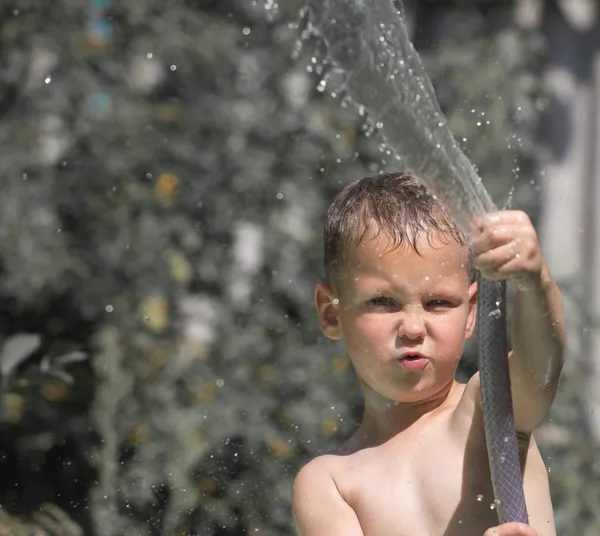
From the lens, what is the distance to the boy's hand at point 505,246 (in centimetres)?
164

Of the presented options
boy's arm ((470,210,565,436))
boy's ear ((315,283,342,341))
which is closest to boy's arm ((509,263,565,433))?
boy's arm ((470,210,565,436))

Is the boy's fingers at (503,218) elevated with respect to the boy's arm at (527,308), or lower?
elevated

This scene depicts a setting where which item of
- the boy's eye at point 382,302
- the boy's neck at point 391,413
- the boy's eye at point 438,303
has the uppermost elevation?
the boy's eye at point 438,303

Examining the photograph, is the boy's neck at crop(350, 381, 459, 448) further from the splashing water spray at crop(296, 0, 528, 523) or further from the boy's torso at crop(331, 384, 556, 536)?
the splashing water spray at crop(296, 0, 528, 523)

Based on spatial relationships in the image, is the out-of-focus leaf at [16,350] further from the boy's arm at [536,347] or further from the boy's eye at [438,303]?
the boy's arm at [536,347]

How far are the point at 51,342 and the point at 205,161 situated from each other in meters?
0.66

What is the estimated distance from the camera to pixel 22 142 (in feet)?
12.3

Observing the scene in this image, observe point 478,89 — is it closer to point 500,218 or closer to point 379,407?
point 379,407

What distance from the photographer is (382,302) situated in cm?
205

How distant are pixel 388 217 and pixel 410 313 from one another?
0.49ft

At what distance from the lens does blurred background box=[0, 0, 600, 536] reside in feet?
11.9

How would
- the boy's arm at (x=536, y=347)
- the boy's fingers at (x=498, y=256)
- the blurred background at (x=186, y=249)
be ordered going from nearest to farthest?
the boy's fingers at (x=498, y=256) → the boy's arm at (x=536, y=347) → the blurred background at (x=186, y=249)

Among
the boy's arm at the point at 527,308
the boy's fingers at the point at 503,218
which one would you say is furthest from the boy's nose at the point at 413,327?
the boy's fingers at the point at 503,218

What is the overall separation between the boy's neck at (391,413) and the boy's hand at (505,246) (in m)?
0.49
